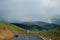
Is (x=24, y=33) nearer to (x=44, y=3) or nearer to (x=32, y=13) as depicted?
(x=32, y=13)

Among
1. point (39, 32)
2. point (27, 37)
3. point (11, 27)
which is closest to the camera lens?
point (27, 37)

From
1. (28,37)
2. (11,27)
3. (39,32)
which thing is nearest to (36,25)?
(39,32)

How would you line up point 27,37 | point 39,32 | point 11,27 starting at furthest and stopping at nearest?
1. point 11,27
2. point 39,32
3. point 27,37

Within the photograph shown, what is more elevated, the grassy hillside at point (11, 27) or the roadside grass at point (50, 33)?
the grassy hillside at point (11, 27)

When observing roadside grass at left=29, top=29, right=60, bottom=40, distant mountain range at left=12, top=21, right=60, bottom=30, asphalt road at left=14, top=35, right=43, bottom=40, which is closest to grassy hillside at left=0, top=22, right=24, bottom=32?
distant mountain range at left=12, top=21, right=60, bottom=30

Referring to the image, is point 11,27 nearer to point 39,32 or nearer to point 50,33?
point 39,32

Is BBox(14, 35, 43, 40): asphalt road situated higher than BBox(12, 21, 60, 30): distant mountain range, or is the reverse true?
BBox(12, 21, 60, 30): distant mountain range

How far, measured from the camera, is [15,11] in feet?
19.2

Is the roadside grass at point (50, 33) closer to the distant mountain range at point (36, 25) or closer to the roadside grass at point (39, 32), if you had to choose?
the roadside grass at point (39, 32)

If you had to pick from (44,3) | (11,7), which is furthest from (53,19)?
(11,7)

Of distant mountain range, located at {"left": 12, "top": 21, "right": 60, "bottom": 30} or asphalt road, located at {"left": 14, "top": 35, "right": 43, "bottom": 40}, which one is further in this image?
distant mountain range, located at {"left": 12, "top": 21, "right": 60, "bottom": 30}

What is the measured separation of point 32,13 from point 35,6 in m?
0.24

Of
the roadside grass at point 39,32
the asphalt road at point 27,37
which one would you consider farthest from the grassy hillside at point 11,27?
the asphalt road at point 27,37

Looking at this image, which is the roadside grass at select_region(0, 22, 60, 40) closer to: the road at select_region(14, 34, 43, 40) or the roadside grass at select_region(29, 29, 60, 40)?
the roadside grass at select_region(29, 29, 60, 40)
